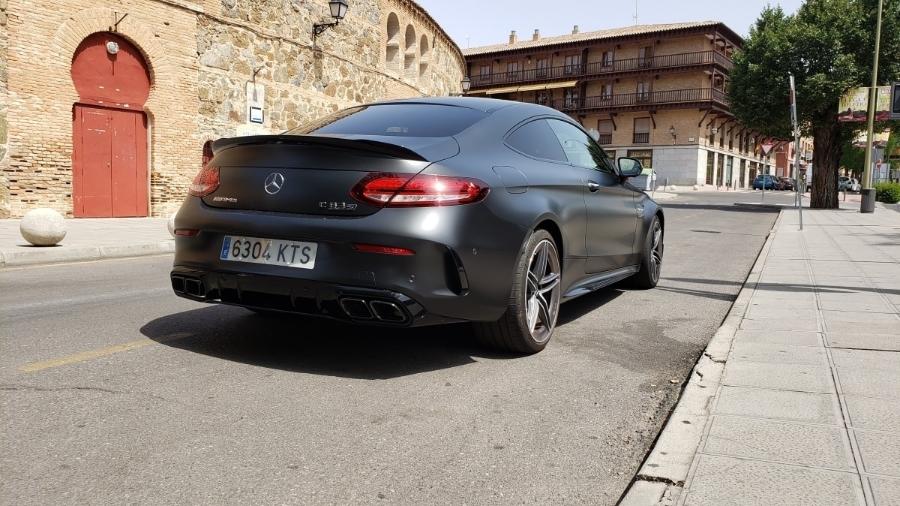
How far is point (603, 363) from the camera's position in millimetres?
4102

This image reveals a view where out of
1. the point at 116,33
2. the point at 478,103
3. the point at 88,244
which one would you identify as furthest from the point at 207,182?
the point at 116,33

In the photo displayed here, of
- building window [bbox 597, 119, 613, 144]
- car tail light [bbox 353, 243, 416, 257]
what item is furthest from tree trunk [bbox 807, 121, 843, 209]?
building window [bbox 597, 119, 613, 144]

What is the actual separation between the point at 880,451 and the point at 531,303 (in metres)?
1.93

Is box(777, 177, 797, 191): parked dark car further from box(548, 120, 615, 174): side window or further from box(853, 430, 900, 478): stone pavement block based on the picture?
box(853, 430, 900, 478): stone pavement block

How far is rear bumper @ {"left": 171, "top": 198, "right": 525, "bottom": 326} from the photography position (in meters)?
3.39

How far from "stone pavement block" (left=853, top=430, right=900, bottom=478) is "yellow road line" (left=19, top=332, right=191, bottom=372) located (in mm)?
3522

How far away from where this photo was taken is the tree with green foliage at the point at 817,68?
27984mm

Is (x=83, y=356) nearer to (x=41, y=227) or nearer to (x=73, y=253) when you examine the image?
(x=73, y=253)

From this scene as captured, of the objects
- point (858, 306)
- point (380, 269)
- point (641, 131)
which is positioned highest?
point (641, 131)

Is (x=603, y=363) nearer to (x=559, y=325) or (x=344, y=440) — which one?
(x=559, y=325)

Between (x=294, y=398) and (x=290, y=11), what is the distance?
19.0 meters

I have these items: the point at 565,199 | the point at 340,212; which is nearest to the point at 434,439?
the point at 340,212

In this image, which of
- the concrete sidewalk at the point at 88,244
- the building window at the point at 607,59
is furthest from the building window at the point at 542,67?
the concrete sidewalk at the point at 88,244

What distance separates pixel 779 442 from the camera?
276 cm
